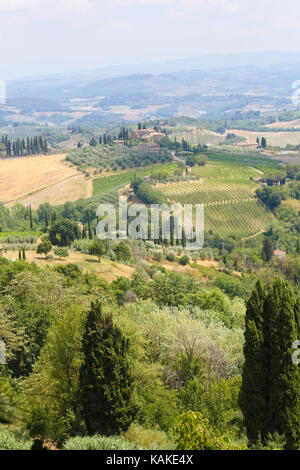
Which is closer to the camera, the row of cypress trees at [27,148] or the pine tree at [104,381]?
the pine tree at [104,381]

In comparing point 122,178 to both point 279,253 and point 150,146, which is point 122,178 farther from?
point 279,253

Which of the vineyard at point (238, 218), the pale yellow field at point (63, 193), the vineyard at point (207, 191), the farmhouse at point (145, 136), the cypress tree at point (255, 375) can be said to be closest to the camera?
the cypress tree at point (255, 375)

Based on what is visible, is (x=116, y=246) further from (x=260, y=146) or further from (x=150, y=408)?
(x=260, y=146)

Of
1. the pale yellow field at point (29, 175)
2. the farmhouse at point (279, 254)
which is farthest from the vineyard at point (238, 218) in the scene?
the pale yellow field at point (29, 175)

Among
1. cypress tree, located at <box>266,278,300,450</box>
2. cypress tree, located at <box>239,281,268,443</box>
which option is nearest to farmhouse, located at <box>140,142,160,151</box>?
cypress tree, located at <box>239,281,268,443</box>

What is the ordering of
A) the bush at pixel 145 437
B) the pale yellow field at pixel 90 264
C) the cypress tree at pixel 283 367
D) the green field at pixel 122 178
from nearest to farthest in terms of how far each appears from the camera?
1. the bush at pixel 145 437
2. the cypress tree at pixel 283 367
3. the pale yellow field at pixel 90 264
4. the green field at pixel 122 178

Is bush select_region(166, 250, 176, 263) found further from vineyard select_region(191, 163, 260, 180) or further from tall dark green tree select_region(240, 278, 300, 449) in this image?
vineyard select_region(191, 163, 260, 180)

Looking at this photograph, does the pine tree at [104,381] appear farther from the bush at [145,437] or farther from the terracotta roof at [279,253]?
the terracotta roof at [279,253]
